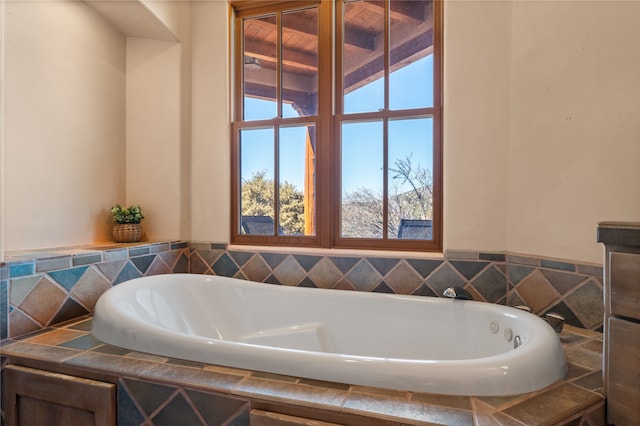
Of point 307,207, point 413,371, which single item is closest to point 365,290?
point 307,207

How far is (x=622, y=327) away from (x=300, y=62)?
2010 millimetres

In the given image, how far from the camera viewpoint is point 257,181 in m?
2.19

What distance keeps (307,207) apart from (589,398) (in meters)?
1.56

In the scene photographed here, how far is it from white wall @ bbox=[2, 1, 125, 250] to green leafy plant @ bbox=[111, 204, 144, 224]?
9 centimetres

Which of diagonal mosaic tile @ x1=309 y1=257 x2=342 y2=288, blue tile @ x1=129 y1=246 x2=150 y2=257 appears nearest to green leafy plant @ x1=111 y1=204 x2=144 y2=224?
blue tile @ x1=129 y1=246 x2=150 y2=257

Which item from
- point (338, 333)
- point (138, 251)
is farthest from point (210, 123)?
point (338, 333)

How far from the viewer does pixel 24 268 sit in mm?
1293

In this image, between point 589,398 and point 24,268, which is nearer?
point 589,398

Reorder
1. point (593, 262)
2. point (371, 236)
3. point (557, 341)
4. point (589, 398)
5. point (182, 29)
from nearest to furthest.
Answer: point (589, 398) < point (557, 341) < point (593, 262) < point (371, 236) < point (182, 29)

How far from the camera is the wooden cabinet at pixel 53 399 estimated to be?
97 centimetres

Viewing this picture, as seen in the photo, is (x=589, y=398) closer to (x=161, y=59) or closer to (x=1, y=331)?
(x=1, y=331)

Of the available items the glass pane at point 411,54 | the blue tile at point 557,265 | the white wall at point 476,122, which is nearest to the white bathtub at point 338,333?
the blue tile at point 557,265

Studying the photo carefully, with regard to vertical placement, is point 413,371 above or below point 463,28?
below

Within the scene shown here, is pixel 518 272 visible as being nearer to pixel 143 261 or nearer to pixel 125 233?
pixel 143 261
